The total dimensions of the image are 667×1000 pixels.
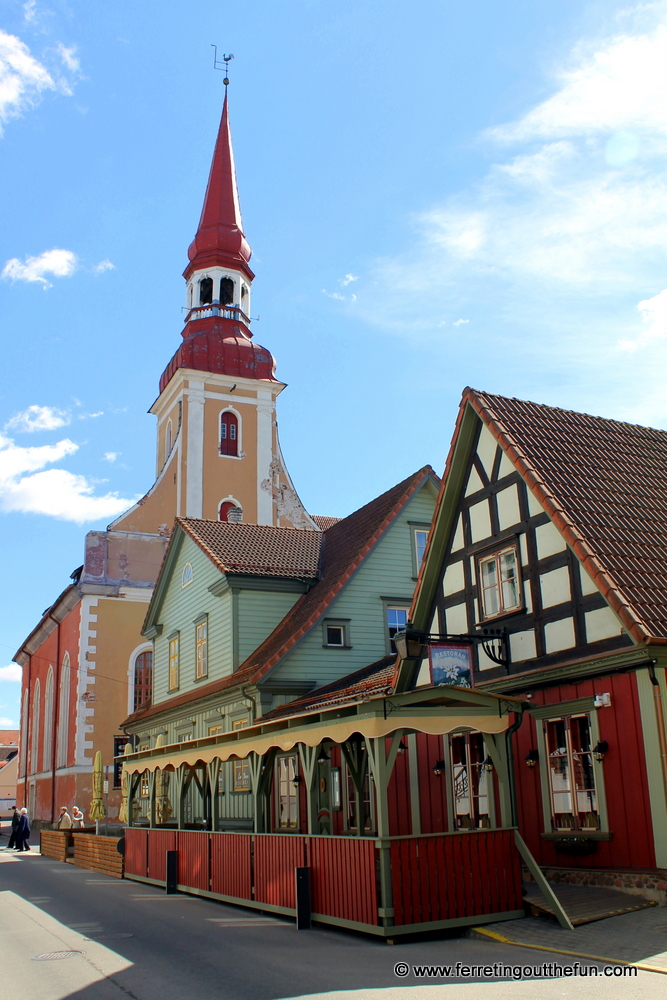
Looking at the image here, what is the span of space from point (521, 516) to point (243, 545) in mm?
11609

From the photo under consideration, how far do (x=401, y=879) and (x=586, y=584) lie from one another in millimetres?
5085

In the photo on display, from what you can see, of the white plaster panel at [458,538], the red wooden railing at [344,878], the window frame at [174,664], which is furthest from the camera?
the window frame at [174,664]

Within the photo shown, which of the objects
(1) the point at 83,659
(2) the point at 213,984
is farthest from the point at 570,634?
(1) the point at 83,659

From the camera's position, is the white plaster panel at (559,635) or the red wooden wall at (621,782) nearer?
the red wooden wall at (621,782)

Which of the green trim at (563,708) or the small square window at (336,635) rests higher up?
the small square window at (336,635)

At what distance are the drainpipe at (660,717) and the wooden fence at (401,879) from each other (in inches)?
81.6

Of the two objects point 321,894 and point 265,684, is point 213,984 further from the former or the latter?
point 265,684

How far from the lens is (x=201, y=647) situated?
25469mm

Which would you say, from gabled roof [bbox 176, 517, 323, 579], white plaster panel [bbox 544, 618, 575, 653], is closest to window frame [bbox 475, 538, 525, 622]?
white plaster panel [bbox 544, 618, 575, 653]

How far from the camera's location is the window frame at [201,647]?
25.0 meters

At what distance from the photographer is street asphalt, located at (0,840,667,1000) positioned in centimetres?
833

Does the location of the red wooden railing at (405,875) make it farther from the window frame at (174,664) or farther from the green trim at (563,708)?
the window frame at (174,664)

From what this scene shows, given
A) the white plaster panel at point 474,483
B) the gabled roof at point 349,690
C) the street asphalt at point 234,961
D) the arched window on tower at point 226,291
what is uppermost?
the arched window on tower at point 226,291

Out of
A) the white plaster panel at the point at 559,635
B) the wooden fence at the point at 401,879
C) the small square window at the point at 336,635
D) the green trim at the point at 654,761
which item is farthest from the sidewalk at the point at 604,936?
the small square window at the point at 336,635
